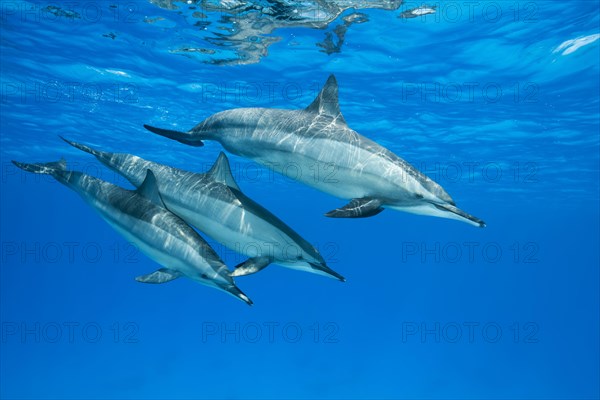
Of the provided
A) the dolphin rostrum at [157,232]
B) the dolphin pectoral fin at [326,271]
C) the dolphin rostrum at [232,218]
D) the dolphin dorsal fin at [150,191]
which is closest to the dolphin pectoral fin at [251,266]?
the dolphin rostrum at [232,218]

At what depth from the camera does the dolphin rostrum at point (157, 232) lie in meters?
4.37

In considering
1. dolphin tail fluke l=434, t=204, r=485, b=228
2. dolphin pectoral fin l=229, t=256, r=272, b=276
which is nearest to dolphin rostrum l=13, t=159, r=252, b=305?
dolphin pectoral fin l=229, t=256, r=272, b=276

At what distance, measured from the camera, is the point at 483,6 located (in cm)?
1224

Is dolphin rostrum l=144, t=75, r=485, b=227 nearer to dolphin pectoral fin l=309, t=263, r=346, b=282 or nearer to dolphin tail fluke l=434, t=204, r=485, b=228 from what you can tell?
dolphin tail fluke l=434, t=204, r=485, b=228

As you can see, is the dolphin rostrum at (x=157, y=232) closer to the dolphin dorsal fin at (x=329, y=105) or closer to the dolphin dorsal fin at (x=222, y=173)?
the dolphin dorsal fin at (x=222, y=173)

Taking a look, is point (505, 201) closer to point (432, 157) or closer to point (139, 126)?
point (432, 157)

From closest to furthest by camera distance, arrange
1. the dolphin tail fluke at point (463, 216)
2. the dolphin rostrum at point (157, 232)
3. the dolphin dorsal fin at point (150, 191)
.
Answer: the dolphin tail fluke at point (463, 216) → the dolphin rostrum at point (157, 232) → the dolphin dorsal fin at point (150, 191)

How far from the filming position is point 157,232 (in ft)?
15.2

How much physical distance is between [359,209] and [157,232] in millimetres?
2207

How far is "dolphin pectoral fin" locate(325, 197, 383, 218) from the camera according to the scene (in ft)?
13.0

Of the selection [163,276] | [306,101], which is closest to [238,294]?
[163,276]

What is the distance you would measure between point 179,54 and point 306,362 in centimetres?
4526

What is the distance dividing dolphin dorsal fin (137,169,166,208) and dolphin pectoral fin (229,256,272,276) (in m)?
1.35

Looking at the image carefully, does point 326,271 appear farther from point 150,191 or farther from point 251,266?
point 150,191
